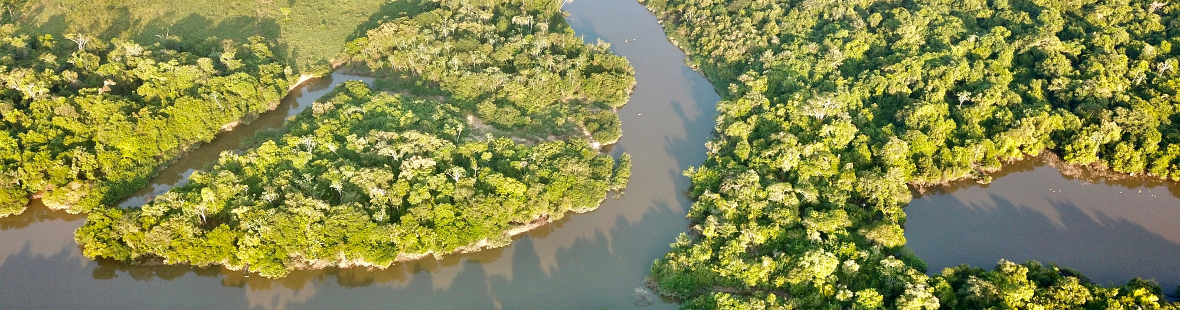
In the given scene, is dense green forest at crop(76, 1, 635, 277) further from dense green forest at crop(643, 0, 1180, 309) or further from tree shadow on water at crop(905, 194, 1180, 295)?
tree shadow on water at crop(905, 194, 1180, 295)

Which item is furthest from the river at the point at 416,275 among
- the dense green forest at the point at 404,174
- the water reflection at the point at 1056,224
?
the water reflection at the point at 1056,224

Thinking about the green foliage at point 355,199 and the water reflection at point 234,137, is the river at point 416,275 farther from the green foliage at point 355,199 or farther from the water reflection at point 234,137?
the green foliage at point 355,199

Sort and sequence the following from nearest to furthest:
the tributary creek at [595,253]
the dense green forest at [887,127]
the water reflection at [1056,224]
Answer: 1. the dense green forest at [887,127]
2. the tributary creek at [595,253]
3. the water reflection at [1056,224]

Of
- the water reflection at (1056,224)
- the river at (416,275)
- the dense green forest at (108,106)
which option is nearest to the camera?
the river at (416,275)

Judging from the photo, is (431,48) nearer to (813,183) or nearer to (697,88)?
(697,88)

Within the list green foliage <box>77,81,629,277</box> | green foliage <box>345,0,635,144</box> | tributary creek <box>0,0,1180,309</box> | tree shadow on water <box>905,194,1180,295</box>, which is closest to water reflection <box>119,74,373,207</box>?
tributary creek <box>0,0,1180,309</box>

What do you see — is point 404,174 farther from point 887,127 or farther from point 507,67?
point 887,127

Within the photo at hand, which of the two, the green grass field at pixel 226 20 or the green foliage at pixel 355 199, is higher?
the green foliage at pixel 355 199
